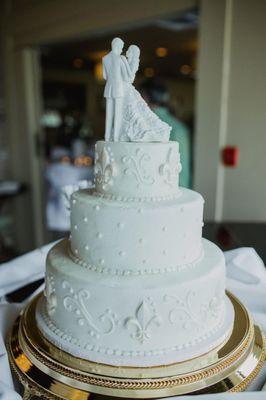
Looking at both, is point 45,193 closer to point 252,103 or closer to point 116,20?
point 116,20

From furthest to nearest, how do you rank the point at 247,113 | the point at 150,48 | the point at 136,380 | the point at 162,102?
the point at 150,48, the point at 162,102, the point at 247,113, the point at 136,380

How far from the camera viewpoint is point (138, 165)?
974 millimetres

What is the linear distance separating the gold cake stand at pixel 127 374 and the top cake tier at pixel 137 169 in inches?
17.6

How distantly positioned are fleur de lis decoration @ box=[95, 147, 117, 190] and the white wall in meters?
1.57

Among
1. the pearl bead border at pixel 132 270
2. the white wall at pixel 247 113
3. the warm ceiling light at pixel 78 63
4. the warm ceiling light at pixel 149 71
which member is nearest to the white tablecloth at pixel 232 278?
the pearl bead border at pixel 132 270

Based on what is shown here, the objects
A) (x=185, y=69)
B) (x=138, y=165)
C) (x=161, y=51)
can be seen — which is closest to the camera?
(x=138, y=165)

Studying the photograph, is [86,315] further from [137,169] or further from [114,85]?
[114,85]

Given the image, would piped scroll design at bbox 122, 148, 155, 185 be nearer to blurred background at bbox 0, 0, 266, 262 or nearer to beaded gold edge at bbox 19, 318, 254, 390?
beaded gold edge at bbox 19, 318, 254, 390

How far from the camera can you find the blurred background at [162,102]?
7.36 ft

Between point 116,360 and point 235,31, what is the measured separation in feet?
6.85

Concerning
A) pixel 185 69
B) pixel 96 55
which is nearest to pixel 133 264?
pixel 96 55

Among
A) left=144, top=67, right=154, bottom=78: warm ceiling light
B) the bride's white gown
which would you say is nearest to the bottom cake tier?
the bride's white gown

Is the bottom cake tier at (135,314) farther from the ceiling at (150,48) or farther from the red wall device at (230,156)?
the ceiling at (150,48)

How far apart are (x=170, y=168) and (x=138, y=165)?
0.32 feet
